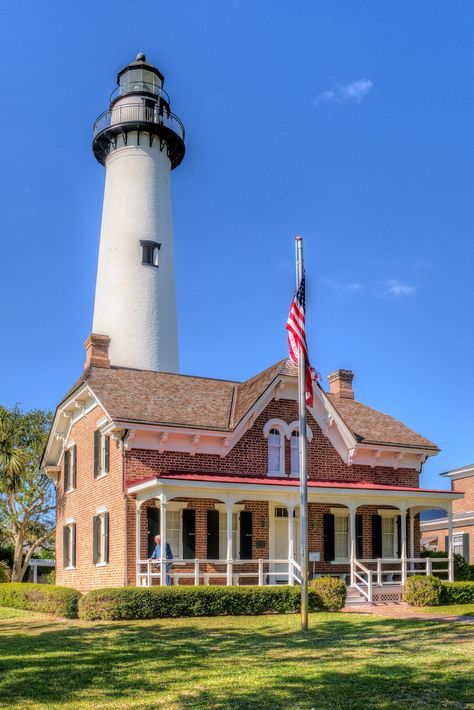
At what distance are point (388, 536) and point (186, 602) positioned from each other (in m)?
9.80

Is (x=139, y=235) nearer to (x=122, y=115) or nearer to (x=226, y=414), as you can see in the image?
Answer: (x=122, y=115)

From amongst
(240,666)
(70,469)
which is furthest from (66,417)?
(240,666)

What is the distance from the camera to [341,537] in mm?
25703

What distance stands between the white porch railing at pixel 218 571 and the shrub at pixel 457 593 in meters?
3.73

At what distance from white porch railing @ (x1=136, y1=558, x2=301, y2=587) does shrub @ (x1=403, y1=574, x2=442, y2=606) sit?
287cm

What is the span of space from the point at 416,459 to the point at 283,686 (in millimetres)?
19046

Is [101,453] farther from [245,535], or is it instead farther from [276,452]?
[276,452]

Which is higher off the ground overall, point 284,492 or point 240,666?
point 284,492

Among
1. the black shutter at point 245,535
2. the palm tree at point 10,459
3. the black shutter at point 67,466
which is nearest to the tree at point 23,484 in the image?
the palm tree at point 10,459

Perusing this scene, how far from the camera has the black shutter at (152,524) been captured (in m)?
22.7

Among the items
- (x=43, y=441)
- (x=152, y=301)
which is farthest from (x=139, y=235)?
(x=43, y=441)

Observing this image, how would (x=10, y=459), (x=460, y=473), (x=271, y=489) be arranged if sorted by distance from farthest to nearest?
(x=460, y=473) → (x=10, y=459) → (x=271, y=489)

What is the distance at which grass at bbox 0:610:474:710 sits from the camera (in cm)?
916

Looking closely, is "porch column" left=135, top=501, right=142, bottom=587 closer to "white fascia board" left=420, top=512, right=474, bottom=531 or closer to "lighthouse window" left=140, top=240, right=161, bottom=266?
"lighthouse window" left=140, top=240, right=161, bottom=266
